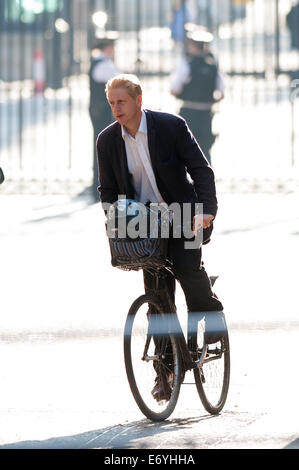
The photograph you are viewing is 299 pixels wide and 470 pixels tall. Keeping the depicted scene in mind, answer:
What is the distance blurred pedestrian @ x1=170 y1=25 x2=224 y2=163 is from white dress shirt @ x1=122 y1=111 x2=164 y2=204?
868 cm

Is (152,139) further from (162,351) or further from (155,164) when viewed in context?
(162,351)

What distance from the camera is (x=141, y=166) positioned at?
6.12m

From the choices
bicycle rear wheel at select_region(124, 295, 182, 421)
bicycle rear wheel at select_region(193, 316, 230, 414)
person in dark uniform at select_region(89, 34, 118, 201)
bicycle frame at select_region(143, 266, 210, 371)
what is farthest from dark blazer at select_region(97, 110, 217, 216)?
person in dark uniform at select_region(89, 34, 118, 201)

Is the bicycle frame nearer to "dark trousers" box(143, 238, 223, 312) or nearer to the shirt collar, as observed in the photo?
"dark trousers" box(143, 238, 223, 312)

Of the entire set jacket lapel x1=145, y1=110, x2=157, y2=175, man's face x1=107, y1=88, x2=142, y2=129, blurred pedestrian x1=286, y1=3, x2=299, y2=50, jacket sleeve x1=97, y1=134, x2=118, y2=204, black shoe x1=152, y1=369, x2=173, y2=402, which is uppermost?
blurred pedestrian x1=286, y1=3, x2=299, y2=50

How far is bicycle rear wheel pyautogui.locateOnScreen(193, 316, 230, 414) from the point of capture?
6312 mm

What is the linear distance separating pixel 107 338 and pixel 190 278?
2022 mm

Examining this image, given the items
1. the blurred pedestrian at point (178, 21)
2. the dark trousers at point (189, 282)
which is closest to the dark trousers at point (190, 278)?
the dark trousers at point (189, 282)

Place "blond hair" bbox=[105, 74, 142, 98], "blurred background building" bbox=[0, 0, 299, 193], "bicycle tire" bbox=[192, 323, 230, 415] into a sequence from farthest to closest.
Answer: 1. "blurred background building" bbox=[0, 0, 299, 193]
2. "bicycle tire" bbox=[192, 323, 230, 415]
3. "blond hair" bbox=[105, 74, 142, 98]

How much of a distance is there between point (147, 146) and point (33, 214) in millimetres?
8122

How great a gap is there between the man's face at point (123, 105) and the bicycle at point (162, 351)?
2.32 ft

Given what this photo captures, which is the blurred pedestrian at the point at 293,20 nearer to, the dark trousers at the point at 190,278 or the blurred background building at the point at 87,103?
the blurred background building at the point at 87,103
